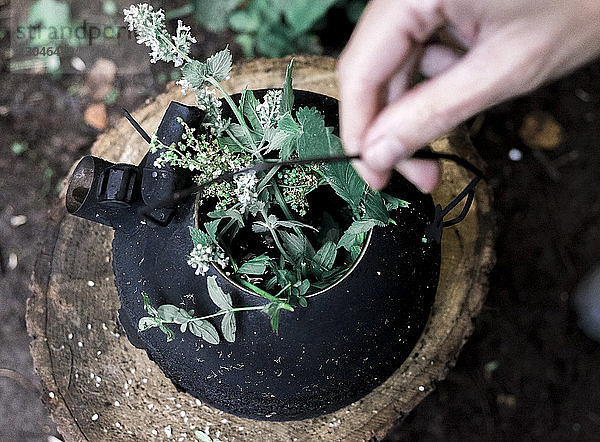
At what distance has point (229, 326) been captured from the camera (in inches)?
31.7

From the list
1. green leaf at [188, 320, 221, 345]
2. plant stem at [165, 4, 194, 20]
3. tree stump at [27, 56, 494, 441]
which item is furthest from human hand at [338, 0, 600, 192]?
plant stem at [165, 4, 194, 20]

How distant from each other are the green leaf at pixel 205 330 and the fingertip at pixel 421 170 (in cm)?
36

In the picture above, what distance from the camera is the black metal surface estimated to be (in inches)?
32.8

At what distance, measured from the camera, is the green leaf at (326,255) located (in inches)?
32.3

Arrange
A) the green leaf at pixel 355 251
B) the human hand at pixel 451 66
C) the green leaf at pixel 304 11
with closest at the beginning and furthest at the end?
the human hand at pixel 451 66 → the green leaf at pixel 355 251 → the green leaf at pixel 304 11

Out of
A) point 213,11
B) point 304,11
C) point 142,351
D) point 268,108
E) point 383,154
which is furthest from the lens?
point 213,11

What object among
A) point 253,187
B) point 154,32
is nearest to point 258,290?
point 253,187

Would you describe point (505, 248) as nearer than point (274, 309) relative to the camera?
No

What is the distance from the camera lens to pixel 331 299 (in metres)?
0.82

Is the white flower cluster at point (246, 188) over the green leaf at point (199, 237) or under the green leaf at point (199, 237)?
over

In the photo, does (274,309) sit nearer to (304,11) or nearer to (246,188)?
(246,188)

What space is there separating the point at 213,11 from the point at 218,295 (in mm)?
1134

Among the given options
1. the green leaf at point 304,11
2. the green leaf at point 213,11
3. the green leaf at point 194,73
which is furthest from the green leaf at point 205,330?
the green leaf at point 213,11

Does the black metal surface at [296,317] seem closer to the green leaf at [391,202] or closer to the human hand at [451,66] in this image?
the green leaf at [391,202]
